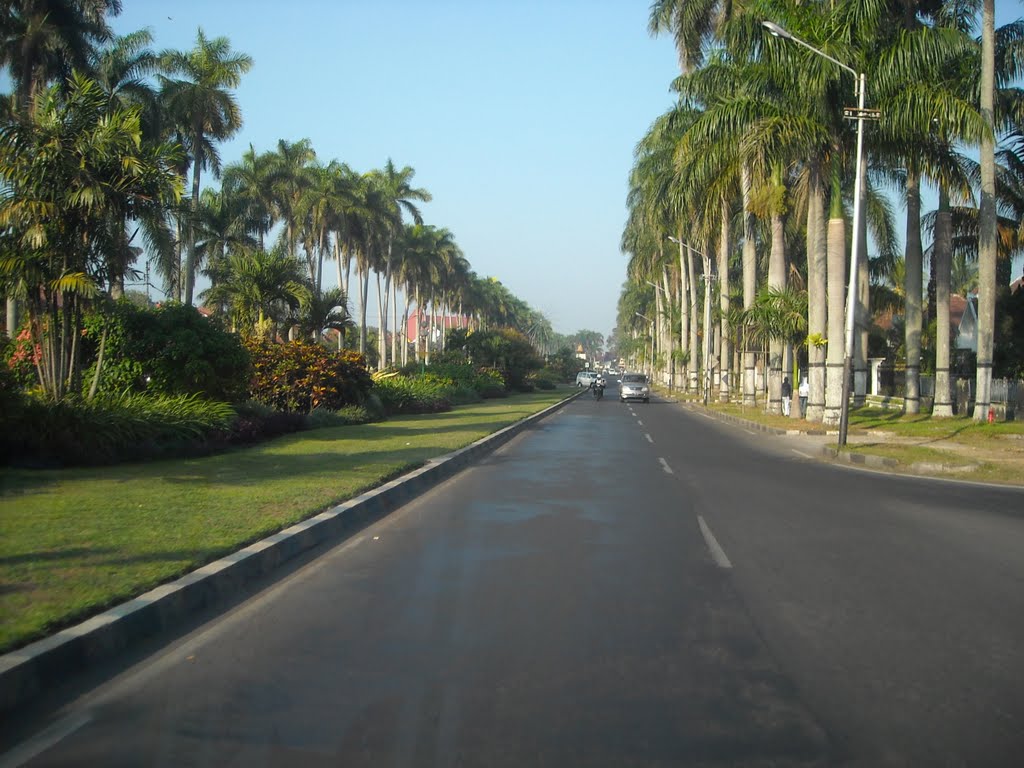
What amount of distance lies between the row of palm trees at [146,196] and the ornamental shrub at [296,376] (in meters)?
2.64

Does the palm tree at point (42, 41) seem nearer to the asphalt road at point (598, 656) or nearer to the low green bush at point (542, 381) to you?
the asphalt road at point (598, 656)

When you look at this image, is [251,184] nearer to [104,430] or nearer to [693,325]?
[693,325]

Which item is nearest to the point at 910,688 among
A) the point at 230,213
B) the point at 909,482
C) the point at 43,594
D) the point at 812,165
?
the point at 43,594

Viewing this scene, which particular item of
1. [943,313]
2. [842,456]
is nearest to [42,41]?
[842,456]

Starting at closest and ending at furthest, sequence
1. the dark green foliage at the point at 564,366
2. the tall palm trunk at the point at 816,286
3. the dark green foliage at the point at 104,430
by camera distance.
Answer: the dark green foliage at the point at 104,430
the tall palm trunk at the point at 816,286
the dark green foliage at the point at 564,366

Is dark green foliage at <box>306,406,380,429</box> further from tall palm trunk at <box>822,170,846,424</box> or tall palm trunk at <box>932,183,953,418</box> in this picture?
tall palm trunk at <box>932,183,953,418</box>

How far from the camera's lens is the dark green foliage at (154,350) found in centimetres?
1825

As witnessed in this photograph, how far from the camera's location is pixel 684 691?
5.33 m

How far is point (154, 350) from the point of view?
18594 mm

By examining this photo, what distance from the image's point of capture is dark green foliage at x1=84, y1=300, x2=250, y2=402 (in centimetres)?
1825

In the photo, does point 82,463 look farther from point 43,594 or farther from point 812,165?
point 812,165

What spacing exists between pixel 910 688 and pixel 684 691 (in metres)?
1.40

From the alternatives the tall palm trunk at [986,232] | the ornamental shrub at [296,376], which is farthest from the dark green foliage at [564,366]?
the ornamental shrub at [296,376]

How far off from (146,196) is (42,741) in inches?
519
